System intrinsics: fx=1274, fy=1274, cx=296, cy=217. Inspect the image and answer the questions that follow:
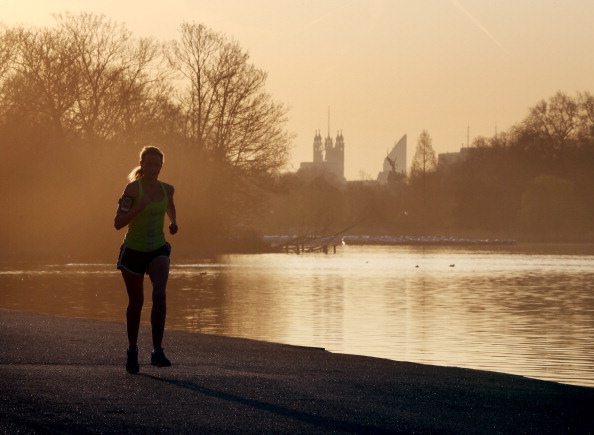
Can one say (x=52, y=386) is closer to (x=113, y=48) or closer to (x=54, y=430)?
(x=54, y=430)

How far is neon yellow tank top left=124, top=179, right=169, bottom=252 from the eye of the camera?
11766mm

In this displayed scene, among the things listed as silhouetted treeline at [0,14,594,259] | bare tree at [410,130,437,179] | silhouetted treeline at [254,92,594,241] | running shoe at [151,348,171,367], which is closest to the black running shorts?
running shoe at [151,348,171,367]

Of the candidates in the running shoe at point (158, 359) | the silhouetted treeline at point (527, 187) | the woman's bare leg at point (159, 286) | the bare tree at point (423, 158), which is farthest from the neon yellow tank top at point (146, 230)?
the bare tree at point (423, 158)

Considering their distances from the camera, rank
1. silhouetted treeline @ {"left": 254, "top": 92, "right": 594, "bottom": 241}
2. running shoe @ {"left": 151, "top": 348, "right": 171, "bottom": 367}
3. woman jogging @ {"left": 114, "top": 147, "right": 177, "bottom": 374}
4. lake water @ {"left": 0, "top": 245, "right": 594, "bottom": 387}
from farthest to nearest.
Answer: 1. silhouetted treeline @ {"left": 254, "top": 92, "right": 594, "bottom": 241}
2. lake water @ {"left": 0, "top": 245, "right": 594, "bottom": 387}
3. running shoe @ {"left": 151, "top": 348, "right": 171, "bottom": 367}
4. woman jogging @ {"left": 114, "top": 147, "right": 177, "bottom": 374}

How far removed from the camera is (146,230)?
38.7 ft

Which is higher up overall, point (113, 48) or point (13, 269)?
point (113, 48)

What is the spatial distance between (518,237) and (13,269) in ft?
294

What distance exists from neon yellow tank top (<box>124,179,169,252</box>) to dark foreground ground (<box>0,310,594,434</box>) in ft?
3.96

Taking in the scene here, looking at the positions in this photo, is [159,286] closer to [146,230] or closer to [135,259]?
[135,259]

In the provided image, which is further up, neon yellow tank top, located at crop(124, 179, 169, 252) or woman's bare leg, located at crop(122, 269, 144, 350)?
neon yellow tank top, located at crop(124, 179, 169, 252)

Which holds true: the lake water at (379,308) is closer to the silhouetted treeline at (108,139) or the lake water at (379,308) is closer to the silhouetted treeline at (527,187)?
the silhouetted treeline at (108,139)

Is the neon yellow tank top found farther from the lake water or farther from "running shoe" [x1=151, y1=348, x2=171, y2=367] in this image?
the lake water

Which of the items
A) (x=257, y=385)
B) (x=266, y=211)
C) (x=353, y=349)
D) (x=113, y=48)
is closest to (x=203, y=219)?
(x=266, y=211)

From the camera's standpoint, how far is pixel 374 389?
11.4 meters
